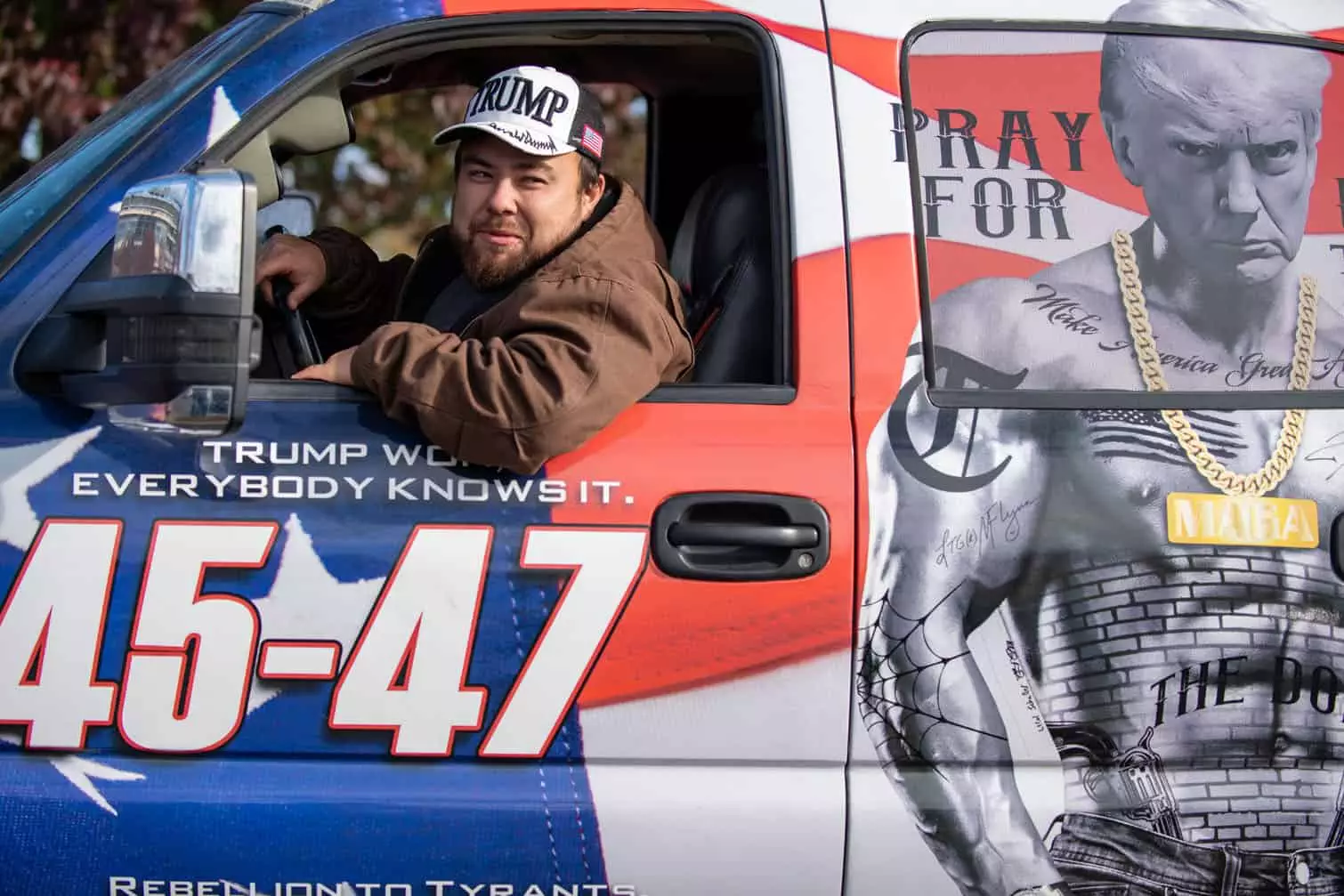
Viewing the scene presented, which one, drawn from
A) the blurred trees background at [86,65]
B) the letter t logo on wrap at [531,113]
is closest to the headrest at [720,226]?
the letter t logo on wrap at [531,113]

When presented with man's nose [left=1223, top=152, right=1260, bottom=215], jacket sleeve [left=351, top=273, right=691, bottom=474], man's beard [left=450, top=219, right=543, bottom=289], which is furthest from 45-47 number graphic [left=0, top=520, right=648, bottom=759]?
man's nose [left=1223, top=152, right=1260, bottom=215]

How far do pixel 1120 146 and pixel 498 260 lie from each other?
1068 millimetres

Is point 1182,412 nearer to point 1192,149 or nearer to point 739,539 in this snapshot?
point 1192,149

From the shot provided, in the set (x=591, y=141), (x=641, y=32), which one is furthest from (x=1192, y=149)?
(x=591, y=141)

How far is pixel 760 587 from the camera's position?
219 cm

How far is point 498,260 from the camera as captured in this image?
8.84 ft

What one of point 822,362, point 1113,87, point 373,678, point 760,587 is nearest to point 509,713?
point 373,678

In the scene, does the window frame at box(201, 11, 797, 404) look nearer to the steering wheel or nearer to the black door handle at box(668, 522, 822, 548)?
the black door handle at box(668, 522, 822, 548)

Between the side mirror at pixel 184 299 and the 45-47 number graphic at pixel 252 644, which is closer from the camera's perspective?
the side mirror at pixel 184 299

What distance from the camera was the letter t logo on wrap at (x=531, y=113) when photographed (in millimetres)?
2602

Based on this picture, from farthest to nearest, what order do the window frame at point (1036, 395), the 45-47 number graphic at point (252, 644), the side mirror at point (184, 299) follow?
the window frame at point (1036, 395) < the 45-47 number graphic at point (252, 644) < the side mirror at point (184, 299)

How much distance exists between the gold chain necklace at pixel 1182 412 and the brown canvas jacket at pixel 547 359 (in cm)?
69

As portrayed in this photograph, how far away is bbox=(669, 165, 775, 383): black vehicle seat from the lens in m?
2.46

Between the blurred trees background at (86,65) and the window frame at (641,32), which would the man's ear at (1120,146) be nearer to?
the window frame at (641,32)
